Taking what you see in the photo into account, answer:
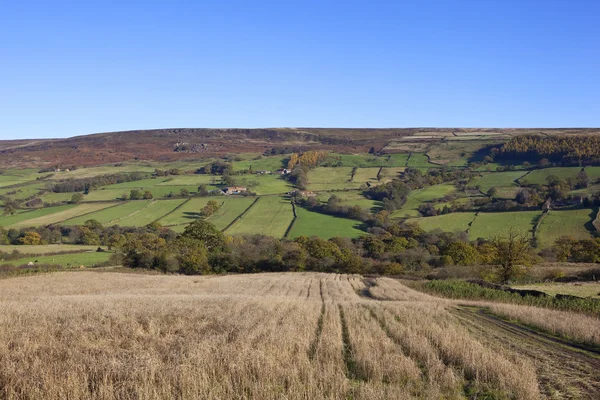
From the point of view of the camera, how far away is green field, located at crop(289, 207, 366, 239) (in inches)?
3712

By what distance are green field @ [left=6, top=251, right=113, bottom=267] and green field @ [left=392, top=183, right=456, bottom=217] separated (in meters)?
67.6

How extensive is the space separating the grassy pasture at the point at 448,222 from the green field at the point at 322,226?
14.5m

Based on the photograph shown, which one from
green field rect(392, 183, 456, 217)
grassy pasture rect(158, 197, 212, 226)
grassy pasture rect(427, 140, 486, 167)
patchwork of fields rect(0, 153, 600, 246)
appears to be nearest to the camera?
patchwork of fields rect(0, 153, 600, 246)

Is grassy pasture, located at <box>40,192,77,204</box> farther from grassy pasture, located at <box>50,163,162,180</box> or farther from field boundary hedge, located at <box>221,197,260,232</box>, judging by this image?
field boundary hedge, located at <box>221,197,260,232</box>

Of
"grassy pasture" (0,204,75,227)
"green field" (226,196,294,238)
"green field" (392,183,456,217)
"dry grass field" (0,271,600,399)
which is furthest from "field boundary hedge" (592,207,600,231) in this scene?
"grassy pasture" (0,204,75,227)

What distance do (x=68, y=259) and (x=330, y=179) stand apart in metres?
91.7

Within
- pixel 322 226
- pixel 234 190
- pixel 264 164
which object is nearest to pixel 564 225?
pixel 322 226

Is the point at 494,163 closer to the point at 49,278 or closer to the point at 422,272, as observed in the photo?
the point at 422,272

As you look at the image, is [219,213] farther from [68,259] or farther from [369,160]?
[369,160]

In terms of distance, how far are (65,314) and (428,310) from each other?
54.0ft

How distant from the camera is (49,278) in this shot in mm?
46938

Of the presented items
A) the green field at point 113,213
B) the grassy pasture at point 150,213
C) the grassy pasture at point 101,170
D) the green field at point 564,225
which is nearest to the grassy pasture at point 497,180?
the green field at point 564,225

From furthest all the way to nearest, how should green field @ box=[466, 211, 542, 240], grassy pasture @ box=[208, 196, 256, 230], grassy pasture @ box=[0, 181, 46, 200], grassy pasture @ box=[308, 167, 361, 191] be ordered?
1. grassy pasture @ box=[308, 167, 361, 191]
2. grassy pasture @ box=[0, 181, 46, 200]
3. grassy pasture @ box=[208, 196, 256, 230]
4. green field @ box=[466, 211, 542, 240]

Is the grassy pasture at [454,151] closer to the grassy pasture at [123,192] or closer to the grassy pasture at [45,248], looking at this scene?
the grassy pasture at [123,192]
